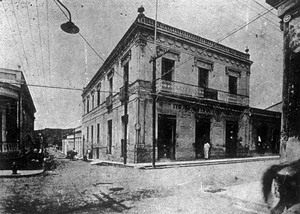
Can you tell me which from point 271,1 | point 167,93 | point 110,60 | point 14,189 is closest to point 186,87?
point 167,93

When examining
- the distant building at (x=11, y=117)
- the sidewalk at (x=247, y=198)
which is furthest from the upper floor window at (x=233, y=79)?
the distant building at (x=11, y=117)

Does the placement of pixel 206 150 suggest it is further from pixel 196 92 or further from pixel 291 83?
pixel 291 83

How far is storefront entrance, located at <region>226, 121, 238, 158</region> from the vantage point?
711 inches

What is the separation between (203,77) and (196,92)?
1728 millimetres

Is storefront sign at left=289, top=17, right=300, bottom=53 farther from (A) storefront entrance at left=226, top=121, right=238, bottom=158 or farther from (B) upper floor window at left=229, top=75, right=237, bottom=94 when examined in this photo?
(B) upper floor window at left=229, top=75, right=237, bottom=94

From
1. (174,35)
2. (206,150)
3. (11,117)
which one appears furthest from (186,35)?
(11,117)

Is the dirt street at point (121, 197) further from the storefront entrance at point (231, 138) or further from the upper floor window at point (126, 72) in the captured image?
the storefront entrance at point (231, 138)

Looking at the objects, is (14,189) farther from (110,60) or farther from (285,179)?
(110,60)

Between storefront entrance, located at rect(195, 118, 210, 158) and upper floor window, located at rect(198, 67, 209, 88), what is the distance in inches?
102

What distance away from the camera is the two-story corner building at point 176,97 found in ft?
45.6

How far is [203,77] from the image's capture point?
55.8ft

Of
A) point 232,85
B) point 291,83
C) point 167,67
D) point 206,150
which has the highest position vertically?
point 167,67

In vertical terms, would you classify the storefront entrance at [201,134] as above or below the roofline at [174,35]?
below

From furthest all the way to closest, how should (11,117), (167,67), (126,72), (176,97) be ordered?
1. (126,72)
2. (167,67)
3. (176,97)
4. (11,117)
